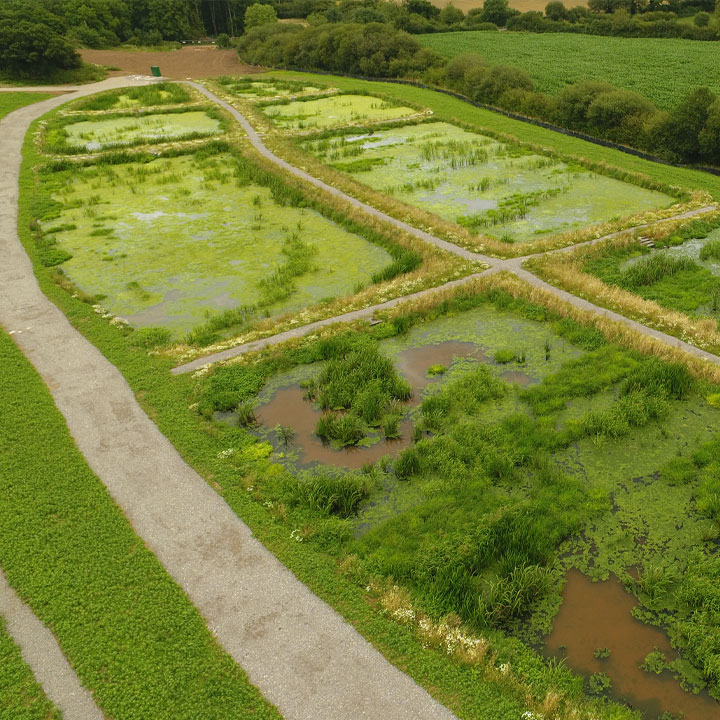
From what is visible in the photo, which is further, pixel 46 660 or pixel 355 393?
pixel 355 393

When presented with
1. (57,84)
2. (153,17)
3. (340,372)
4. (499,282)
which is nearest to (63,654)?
(340,372)

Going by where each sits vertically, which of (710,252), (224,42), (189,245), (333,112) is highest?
(224,42)

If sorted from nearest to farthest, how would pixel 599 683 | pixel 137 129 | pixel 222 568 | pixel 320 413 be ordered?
1. pixel 599 683
2. pixel 222 568
3. pixel 320 413
4. pixel 137 129

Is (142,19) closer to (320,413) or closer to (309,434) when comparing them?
(320,413)

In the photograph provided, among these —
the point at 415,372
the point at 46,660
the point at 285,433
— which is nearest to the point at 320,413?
the point at 285,433

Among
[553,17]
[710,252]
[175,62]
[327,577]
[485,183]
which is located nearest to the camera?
[327,577]

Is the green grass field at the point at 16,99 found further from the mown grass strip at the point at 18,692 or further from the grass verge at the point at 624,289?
the mown grass strip at the point at 18,692

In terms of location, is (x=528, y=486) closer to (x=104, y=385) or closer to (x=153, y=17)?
(x=104, y=385)

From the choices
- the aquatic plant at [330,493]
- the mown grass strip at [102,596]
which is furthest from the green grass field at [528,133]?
the mown grass strip at [102,596]
